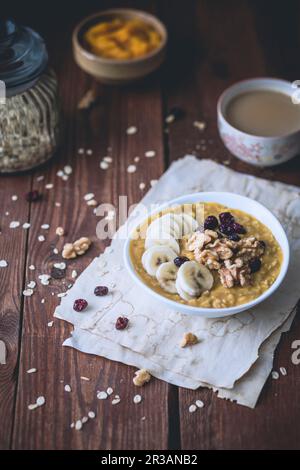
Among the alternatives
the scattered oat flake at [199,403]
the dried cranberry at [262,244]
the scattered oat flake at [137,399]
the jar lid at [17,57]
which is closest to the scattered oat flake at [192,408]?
the scattered oat flake at [199,403]

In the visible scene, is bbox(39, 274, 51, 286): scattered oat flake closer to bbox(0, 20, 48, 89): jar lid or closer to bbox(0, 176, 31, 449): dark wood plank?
bbox(0, 176, 31, 449): dark wood plank

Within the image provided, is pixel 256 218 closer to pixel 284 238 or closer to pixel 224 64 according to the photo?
pixel 284 238

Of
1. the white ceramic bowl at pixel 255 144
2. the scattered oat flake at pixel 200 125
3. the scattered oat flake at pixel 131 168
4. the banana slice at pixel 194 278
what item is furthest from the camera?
the scattered oat flake at pixel 200 125

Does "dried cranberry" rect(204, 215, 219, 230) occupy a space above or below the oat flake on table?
above

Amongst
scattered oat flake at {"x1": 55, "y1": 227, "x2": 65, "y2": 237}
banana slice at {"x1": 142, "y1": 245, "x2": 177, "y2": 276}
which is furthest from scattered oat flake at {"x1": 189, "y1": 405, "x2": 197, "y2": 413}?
scattered oat flake at {"x1": 55, "y1": 227, "x2": 65, "y2": 237}

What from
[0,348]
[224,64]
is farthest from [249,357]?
[224,64]

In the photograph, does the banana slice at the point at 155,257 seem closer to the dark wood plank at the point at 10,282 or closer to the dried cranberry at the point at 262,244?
the dried cranberry at the point at 262,244
